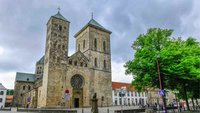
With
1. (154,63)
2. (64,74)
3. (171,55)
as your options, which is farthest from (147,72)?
(64,74)

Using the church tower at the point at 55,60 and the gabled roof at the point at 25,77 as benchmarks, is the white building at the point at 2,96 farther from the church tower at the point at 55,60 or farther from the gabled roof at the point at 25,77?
the church tower at the point at 55,60

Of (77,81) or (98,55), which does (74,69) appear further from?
(98,55)

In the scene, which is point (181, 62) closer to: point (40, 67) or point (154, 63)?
point (154, 63)

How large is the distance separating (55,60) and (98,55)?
1217 cm

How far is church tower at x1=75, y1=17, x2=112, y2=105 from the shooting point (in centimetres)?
4188

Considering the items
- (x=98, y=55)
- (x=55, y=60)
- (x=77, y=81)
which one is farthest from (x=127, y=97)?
(x=55, y=60)

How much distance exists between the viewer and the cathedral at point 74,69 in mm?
35588

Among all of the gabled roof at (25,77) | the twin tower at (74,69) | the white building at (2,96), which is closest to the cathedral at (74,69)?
the twin tower at (74,69)

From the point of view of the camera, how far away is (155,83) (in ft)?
70.2

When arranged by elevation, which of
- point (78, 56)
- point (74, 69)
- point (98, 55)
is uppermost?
point (98, 55)

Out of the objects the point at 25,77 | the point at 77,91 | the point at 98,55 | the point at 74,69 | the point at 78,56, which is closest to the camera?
the point at 77,91

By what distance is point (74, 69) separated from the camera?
129ft

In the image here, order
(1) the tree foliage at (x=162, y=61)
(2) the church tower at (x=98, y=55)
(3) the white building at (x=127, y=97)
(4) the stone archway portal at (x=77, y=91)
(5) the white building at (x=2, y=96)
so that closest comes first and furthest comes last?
(1) the tree foliage at (x=162, y=61) → (4) the stone archway portal at (x=77, y=91) → (2) the church tower at (x=98, y=55) → (5) the white building at (x=2, y=96) → (3) the white building at (x=127, y=97)

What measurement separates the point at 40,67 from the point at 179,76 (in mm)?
64194
